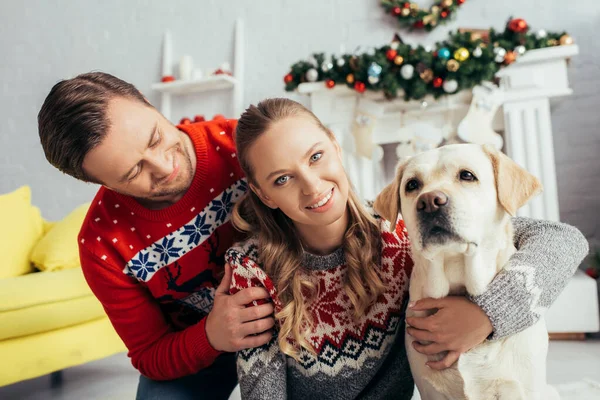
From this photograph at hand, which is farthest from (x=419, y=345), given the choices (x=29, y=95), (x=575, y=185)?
(x=29, y=95)

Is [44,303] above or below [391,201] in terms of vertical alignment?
below

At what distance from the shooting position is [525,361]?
1020mm

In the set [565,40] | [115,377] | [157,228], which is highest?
[565,40]

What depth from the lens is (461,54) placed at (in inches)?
98.7

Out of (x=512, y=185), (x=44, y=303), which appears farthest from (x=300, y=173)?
(x=44, y=303)

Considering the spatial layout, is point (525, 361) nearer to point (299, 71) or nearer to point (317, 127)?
point (317, 127)

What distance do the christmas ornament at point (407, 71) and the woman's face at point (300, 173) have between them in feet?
4.98

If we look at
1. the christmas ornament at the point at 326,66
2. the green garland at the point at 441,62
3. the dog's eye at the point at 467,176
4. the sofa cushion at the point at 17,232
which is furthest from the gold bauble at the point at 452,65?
the sofa cushion at the point at 17,232

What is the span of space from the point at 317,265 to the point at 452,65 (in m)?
1.69

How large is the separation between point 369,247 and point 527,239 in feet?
1.28

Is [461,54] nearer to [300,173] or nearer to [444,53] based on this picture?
[444,53]

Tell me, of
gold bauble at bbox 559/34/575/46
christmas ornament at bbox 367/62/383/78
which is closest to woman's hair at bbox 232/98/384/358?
christmas ornament at bbox 367/62/383/78

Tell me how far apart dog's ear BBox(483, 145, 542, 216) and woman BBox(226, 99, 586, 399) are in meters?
0.16

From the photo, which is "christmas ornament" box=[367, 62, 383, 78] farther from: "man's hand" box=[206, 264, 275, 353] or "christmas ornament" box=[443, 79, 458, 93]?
"man's hand" box=[206, 264, 275, 353]
